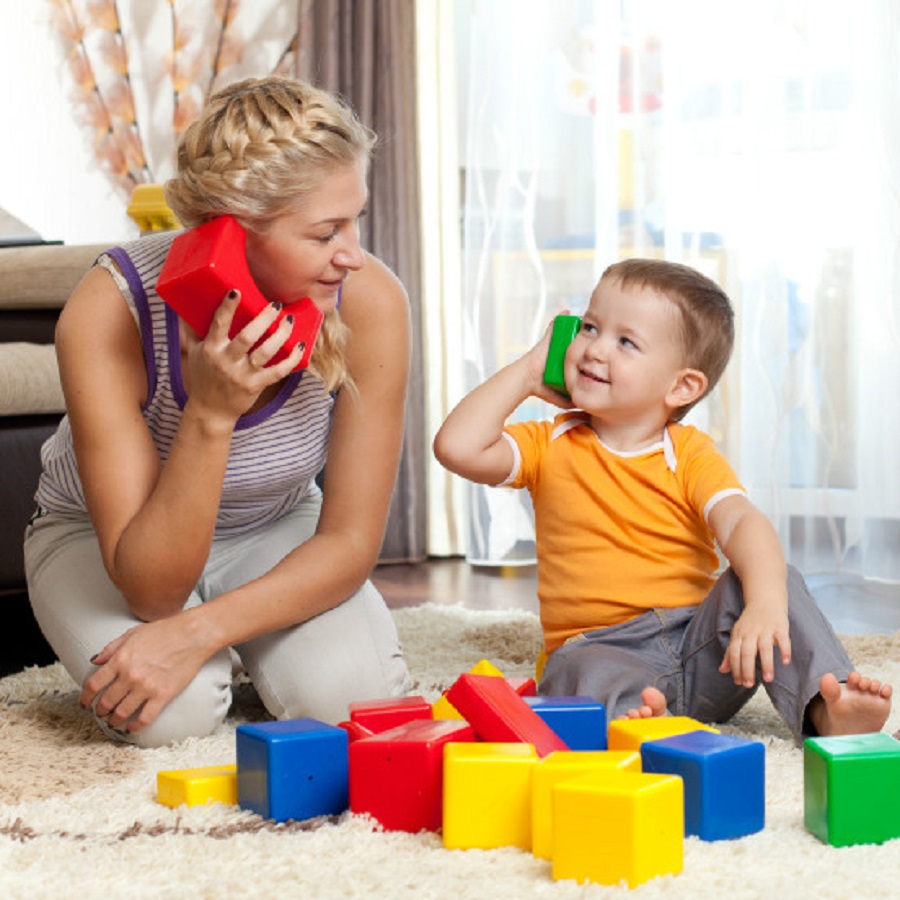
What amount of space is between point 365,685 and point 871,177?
1684mm

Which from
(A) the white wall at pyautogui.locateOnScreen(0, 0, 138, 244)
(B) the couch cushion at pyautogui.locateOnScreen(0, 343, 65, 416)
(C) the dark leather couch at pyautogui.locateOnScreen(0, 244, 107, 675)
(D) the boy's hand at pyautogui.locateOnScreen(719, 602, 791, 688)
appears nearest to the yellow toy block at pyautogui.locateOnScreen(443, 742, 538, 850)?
(D) the boy's hand at pyautogui.locateOnScreen(719, 602, 791, 688)

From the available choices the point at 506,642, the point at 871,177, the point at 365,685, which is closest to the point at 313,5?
the point at 871,177

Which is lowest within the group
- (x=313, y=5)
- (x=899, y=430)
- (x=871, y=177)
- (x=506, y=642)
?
(x=506, y=642)

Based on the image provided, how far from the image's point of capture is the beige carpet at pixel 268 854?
37.0 inches

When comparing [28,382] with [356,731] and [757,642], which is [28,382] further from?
[757,642]

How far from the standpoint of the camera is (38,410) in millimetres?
1986

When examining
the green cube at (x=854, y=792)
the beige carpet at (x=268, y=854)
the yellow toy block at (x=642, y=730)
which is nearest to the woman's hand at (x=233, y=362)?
the beige carpet at (x=268, y=854)

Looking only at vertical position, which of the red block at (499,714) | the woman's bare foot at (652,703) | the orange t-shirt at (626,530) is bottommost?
the woman's bare foot at (652,703)

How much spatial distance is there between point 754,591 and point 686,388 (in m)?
0.29

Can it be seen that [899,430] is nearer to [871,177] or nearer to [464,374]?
[871,177]

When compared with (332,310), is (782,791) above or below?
below

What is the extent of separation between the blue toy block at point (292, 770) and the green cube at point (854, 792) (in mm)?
370

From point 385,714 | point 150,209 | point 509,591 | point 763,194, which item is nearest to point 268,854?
point 385,714

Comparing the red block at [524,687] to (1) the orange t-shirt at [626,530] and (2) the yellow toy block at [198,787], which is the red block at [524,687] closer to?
(1) the orange t-shirt at [626,530]
